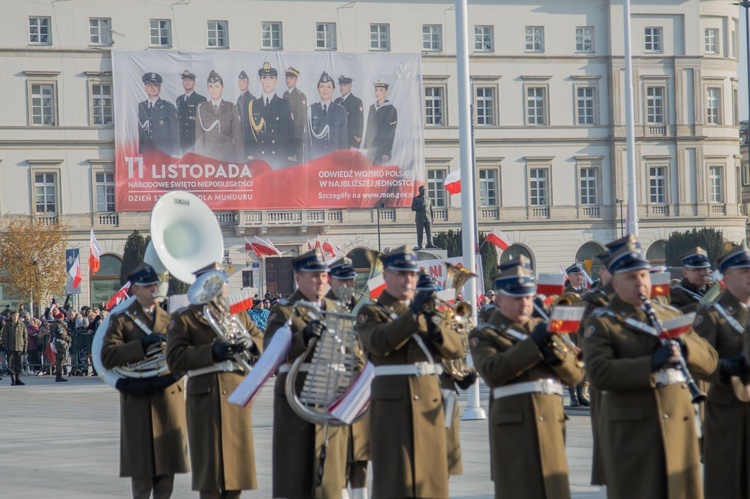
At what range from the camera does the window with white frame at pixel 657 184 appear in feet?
226

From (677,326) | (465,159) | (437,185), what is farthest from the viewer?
(437,185)

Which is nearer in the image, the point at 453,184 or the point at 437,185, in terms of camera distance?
the point at 453,184

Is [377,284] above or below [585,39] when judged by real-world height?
below

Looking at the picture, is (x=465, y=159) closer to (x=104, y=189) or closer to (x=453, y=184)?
(x=453, y=184)

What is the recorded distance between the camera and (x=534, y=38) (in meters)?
67.9

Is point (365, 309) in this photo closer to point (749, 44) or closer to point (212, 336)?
point (212, 336)

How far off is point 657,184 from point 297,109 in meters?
20.7

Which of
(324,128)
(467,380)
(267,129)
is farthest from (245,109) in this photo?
(467,380)

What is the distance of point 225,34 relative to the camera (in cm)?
6338

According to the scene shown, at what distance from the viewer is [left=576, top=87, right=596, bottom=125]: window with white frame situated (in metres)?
68.4

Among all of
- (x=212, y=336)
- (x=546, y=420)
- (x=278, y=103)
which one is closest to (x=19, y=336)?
(x=212, y=336)

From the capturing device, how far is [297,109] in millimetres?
61312

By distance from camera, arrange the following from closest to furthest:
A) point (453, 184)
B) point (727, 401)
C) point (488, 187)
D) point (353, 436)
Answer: point (727, 401)
point (353, 436)
point (453, 184)
point (488, 187)

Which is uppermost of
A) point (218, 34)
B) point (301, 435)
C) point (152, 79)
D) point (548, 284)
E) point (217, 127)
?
point (218, 34)
